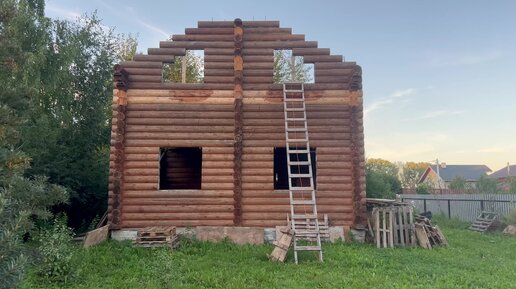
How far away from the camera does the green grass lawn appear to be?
7.66m

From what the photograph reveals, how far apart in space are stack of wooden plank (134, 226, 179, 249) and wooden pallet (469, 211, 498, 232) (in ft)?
45.9

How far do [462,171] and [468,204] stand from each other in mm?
48681

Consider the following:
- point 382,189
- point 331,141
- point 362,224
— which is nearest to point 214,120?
point 331,141

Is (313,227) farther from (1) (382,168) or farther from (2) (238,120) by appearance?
(1) (382,168)

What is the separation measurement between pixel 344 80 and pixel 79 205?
12.2 metres

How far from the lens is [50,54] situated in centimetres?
1709

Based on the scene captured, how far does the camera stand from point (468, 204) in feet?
67.1

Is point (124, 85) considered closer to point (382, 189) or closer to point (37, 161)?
point (37, 161)

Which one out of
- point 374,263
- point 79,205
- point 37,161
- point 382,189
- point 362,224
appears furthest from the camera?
point 382,189

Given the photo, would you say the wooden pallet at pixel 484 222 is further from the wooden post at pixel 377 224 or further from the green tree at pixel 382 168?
the wooden post at pixel 377 224

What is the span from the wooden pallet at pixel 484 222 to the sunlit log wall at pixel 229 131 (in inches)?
343

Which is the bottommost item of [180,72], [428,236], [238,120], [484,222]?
[484,222]

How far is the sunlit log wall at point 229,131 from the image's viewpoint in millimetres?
12188

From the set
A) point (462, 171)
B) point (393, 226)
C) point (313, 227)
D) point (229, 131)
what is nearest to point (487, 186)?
point (393, 226)
